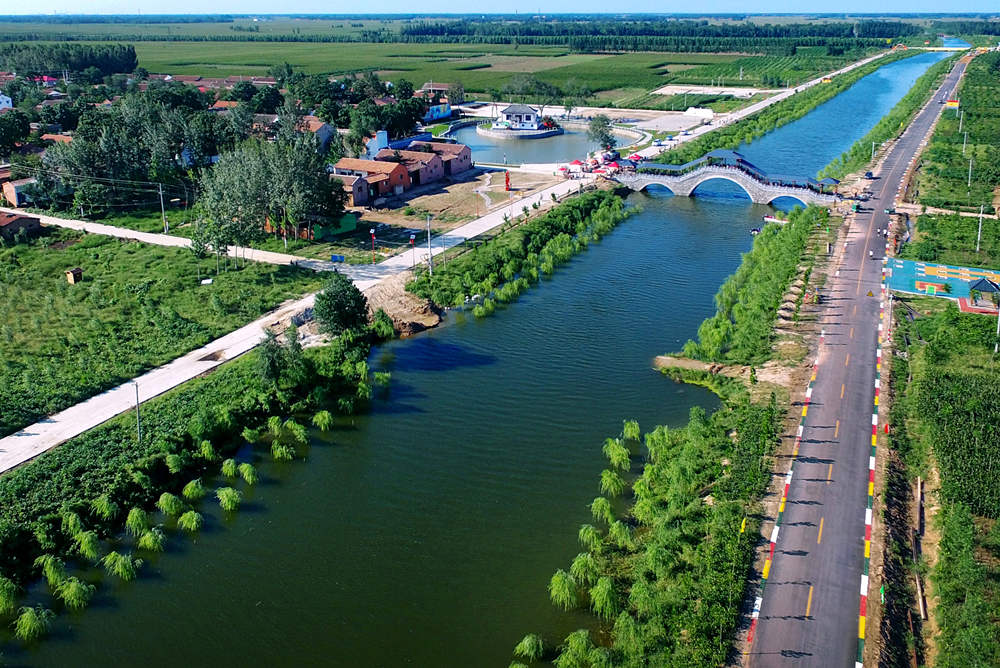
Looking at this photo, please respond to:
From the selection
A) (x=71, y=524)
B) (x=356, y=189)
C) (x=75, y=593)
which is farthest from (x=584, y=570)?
(x=356, y=189)

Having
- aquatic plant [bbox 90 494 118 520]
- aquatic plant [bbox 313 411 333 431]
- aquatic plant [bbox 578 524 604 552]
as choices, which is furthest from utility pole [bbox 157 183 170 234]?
aquatic plant [bbox 578 524 604 552]

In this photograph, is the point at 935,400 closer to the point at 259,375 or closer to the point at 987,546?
the point at 987,546

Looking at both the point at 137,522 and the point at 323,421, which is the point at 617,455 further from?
the point at 137,522

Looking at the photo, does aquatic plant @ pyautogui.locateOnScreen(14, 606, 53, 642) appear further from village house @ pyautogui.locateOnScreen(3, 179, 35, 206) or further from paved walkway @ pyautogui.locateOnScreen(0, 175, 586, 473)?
village house @ pyautogui.locateOnScreen(3, 179, 35, 206)

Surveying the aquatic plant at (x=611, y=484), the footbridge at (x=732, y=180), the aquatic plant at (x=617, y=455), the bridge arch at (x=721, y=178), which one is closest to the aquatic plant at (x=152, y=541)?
the aquatic plant at (x=611, y=484)

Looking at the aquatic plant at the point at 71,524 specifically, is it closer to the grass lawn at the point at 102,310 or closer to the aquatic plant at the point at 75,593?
the aquatic plant at the point at 75,593
